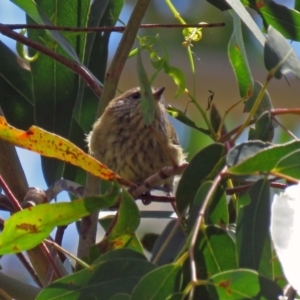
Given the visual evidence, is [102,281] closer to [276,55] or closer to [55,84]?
[276,55]

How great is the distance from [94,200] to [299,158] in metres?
0.34

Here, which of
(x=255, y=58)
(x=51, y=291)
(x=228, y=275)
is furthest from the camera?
(x=255, y=58)

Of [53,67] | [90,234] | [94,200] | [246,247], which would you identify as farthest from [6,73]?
[246,247]

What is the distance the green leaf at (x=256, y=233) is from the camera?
Answer: 123 cm

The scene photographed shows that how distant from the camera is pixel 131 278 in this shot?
129 centimetres

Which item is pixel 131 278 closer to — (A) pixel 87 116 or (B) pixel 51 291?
(B) pixel 51 291

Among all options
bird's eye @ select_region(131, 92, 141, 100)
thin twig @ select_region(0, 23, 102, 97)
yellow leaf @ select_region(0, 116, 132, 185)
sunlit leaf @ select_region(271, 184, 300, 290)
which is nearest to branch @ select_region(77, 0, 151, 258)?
thin twig @ select_region(0, 23, 102, 97)

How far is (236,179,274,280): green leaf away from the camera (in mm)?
1227

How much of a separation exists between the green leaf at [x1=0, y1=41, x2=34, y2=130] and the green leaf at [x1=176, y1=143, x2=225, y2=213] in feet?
3.34

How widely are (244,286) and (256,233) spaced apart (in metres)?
0.14

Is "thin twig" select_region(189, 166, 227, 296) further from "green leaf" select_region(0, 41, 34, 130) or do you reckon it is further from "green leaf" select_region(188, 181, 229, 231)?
"green leaf" select_region(0, 41, 34, 130)

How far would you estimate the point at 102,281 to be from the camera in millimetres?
1283

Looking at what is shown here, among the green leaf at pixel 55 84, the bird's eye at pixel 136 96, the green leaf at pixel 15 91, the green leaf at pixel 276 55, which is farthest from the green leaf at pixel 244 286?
the bird's eye at pixel 136 96

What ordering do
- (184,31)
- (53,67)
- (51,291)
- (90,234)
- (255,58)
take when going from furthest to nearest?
(255,58) → (53,67) → (184,31) → (90,234) → (51,291)
